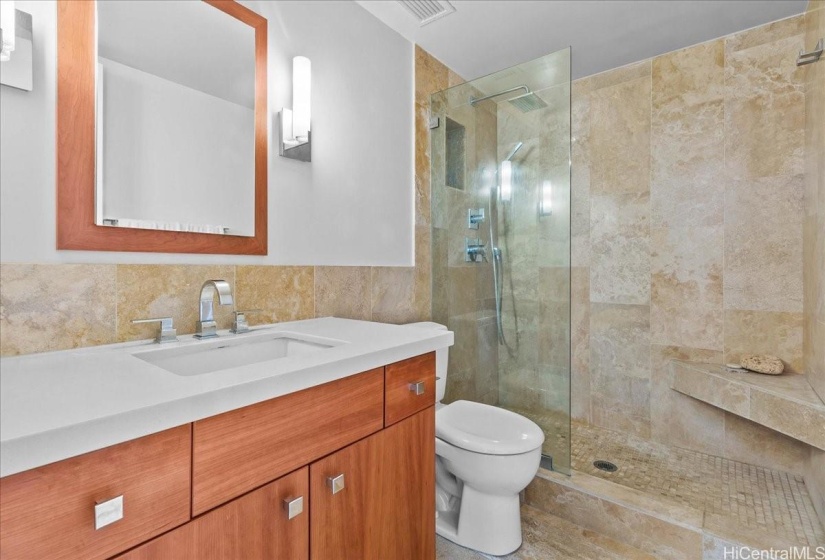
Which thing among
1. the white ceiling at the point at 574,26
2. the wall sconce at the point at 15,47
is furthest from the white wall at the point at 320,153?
the white ceiling at the point at 574,26

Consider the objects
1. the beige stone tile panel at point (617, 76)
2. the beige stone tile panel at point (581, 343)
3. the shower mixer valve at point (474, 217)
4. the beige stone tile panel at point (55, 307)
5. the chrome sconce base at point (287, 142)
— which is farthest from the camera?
the beige stone tile panel at point (581, 343)

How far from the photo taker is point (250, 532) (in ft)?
2.62


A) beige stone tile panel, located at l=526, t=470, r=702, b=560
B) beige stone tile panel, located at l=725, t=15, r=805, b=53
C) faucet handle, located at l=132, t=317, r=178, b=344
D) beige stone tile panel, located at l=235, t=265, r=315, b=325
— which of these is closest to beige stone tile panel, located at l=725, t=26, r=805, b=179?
beige stone tile panel, located at l=725, t=15, r=805, b=53

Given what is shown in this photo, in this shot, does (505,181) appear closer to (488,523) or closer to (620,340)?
(620,340)

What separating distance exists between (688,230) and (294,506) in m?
2.50

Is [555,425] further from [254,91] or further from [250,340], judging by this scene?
[254,91]

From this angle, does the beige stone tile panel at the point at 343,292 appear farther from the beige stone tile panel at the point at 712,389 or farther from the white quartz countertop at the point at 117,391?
the beige stone tile panel at the point at 712,389

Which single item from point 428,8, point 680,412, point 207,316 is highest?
point 428,8

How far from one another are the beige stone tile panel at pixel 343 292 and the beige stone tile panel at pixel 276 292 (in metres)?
0.04

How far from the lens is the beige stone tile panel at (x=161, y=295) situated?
1.14 meters

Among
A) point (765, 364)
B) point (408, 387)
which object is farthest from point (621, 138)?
point (408, 387)

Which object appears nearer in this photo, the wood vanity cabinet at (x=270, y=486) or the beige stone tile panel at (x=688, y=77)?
the wood vanity cabinet at (x=270, y=486)

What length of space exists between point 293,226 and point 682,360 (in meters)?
2.30

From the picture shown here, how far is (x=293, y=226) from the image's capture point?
1.59 meters
